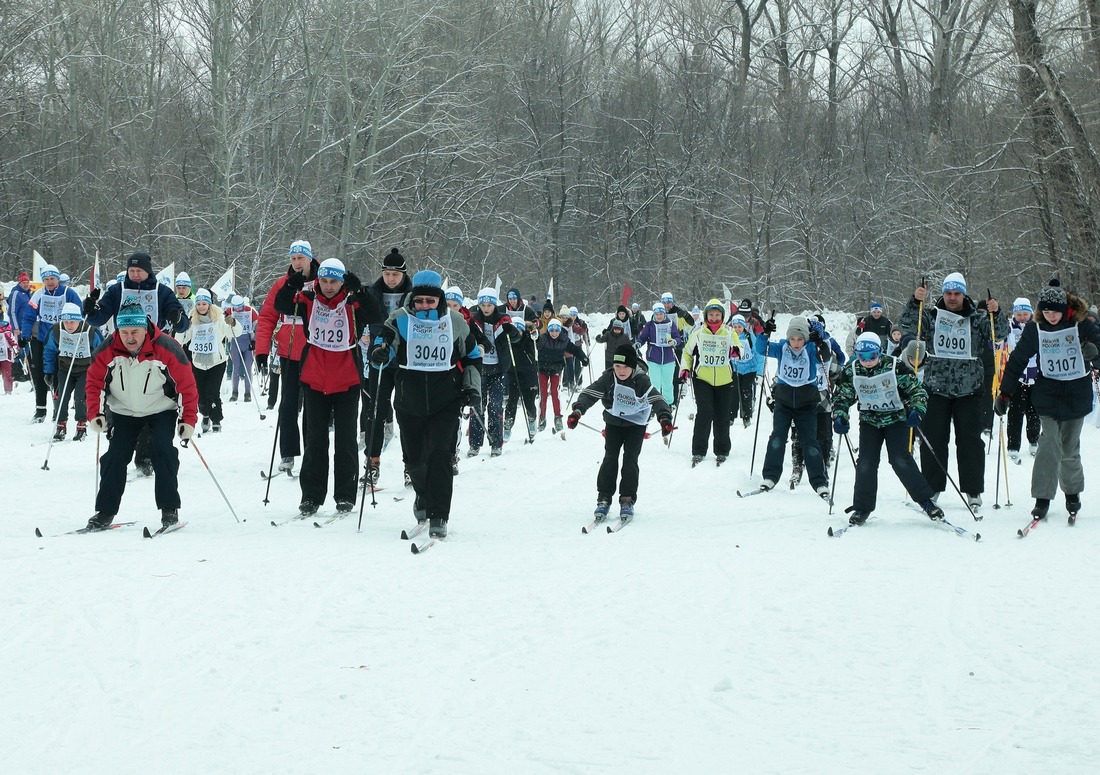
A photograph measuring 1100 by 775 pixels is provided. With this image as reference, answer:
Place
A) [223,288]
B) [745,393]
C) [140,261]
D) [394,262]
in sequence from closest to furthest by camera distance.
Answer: [394,262] < [140,261] < [745,393] < [223,288]

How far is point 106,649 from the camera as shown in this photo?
503cm

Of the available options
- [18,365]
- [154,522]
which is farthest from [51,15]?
[154,522]

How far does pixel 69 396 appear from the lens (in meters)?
13.7

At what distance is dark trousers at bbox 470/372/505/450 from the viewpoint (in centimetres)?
1348

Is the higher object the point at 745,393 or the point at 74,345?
the point at 74,345

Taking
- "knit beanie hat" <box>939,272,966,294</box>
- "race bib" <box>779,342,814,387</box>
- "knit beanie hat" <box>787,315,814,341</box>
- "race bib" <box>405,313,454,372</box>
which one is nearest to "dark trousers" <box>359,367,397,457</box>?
"race bib" <box>405,313,454,372</box>

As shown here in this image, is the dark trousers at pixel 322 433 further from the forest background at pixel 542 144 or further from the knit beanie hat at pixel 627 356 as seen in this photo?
the forest background at pixel 542 144

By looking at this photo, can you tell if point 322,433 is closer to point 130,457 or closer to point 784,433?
point 130,457

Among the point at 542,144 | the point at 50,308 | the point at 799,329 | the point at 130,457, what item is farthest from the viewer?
the point at 542,144

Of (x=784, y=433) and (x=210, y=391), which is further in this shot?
(x=210, y=391)

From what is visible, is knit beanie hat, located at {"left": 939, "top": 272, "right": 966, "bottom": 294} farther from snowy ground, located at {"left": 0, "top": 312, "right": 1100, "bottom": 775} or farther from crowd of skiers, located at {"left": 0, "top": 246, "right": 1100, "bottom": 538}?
snowy ground, located at {"left": 0, "top": 312, "right": 1100, "bottom": 775}

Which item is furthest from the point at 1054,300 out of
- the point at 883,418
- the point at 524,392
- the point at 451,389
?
the point at 524,392

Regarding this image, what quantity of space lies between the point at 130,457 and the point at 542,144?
128ft

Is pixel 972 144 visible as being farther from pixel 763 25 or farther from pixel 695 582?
pixel 695 582
